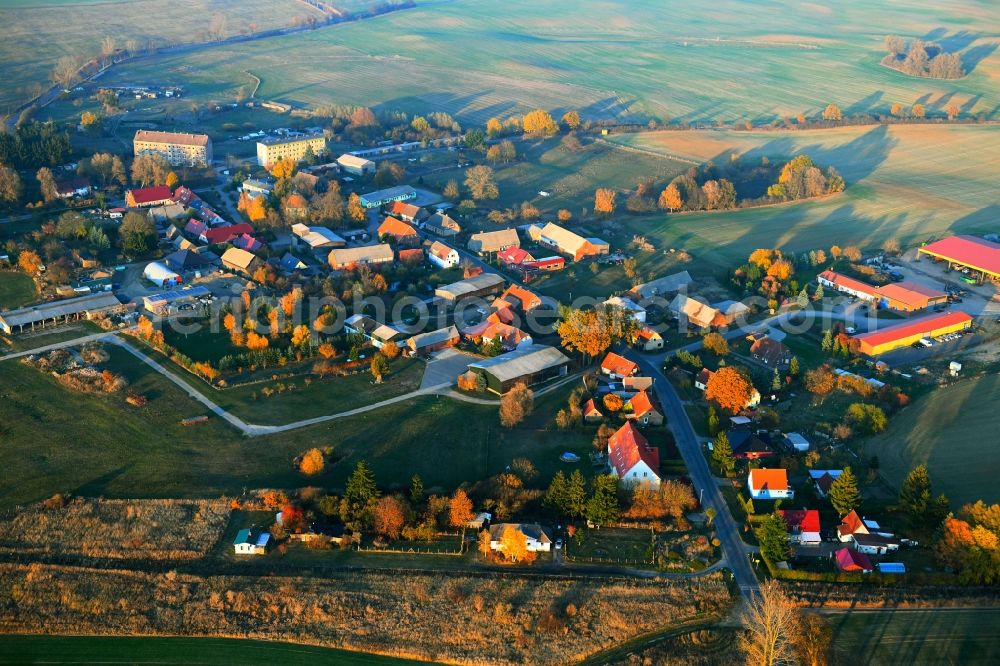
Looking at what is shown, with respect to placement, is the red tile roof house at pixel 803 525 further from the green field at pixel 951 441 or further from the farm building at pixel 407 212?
the farm building at pixel 407 212

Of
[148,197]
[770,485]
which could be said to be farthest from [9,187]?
[770,485]

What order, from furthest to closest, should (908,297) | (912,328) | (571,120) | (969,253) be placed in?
(571,120)
(969,253)
(908,297)
(912,328)

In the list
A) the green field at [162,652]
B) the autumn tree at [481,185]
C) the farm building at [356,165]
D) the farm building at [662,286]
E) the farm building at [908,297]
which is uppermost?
the green field at [162,652]

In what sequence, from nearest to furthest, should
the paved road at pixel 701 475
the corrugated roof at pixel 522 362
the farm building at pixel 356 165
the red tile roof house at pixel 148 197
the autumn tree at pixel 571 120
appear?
1. the paved road at pixel 701 475
2. the corrugated roof at pixel 522 362
3. the red tile roof house at pixel 148 197
4. the farm building at pixel 356 165
5. the autumn tree at pixel 571 120

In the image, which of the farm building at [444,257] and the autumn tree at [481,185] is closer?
the farm building at [444,257]

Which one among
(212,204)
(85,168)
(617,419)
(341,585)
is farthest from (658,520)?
(85,168)

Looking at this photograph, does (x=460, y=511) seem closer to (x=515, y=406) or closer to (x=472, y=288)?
(x=515, y=406)

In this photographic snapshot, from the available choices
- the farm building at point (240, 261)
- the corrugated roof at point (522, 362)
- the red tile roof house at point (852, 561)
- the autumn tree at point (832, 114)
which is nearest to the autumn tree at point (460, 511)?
the corrugated roof at point (522, 362)

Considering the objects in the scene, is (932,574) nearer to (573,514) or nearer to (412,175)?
(573,514)
